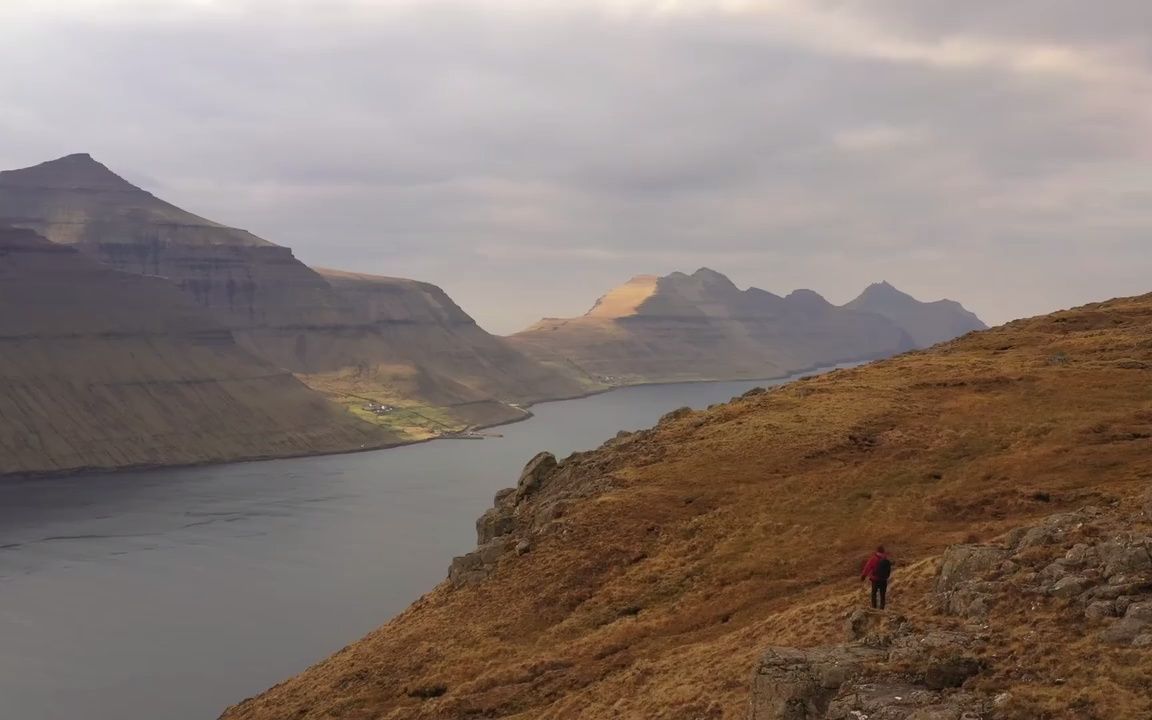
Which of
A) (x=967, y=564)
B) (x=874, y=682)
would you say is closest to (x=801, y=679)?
(x=874, y=682)

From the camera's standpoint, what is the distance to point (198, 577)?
338 feet

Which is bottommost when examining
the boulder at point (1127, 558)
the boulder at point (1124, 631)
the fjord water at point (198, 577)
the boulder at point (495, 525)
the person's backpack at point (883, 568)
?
the fjord water at point (198, 577)

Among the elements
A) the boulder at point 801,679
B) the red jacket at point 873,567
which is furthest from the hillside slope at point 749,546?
the boulder at point 801,679

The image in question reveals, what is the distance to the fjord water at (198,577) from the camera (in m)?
72.8

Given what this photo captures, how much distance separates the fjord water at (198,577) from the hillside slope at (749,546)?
34928 mm

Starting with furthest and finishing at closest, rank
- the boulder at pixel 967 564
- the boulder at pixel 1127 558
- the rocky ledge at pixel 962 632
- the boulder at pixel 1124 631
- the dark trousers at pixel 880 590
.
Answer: the dark trousers at pixel 880 590
the boulder at pixel 967 564
the boulder at pixel 1127 558
the boulder at pixel 1124 631
the rocky ledge at pixel 962 632

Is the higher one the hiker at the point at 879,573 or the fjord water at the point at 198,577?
the hiker at the point at 879,573

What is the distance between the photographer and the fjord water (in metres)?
72.8

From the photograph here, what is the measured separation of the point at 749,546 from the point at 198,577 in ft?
272

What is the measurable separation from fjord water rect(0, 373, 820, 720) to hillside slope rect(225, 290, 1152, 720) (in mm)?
34928

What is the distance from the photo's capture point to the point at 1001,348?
6103 cm

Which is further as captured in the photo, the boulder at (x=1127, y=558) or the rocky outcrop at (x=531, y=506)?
the rocky outcrop at (x=531, y=506)

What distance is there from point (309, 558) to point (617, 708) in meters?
91.2

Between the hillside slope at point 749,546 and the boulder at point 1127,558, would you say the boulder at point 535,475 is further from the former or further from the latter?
the boulder at point 1127,558
